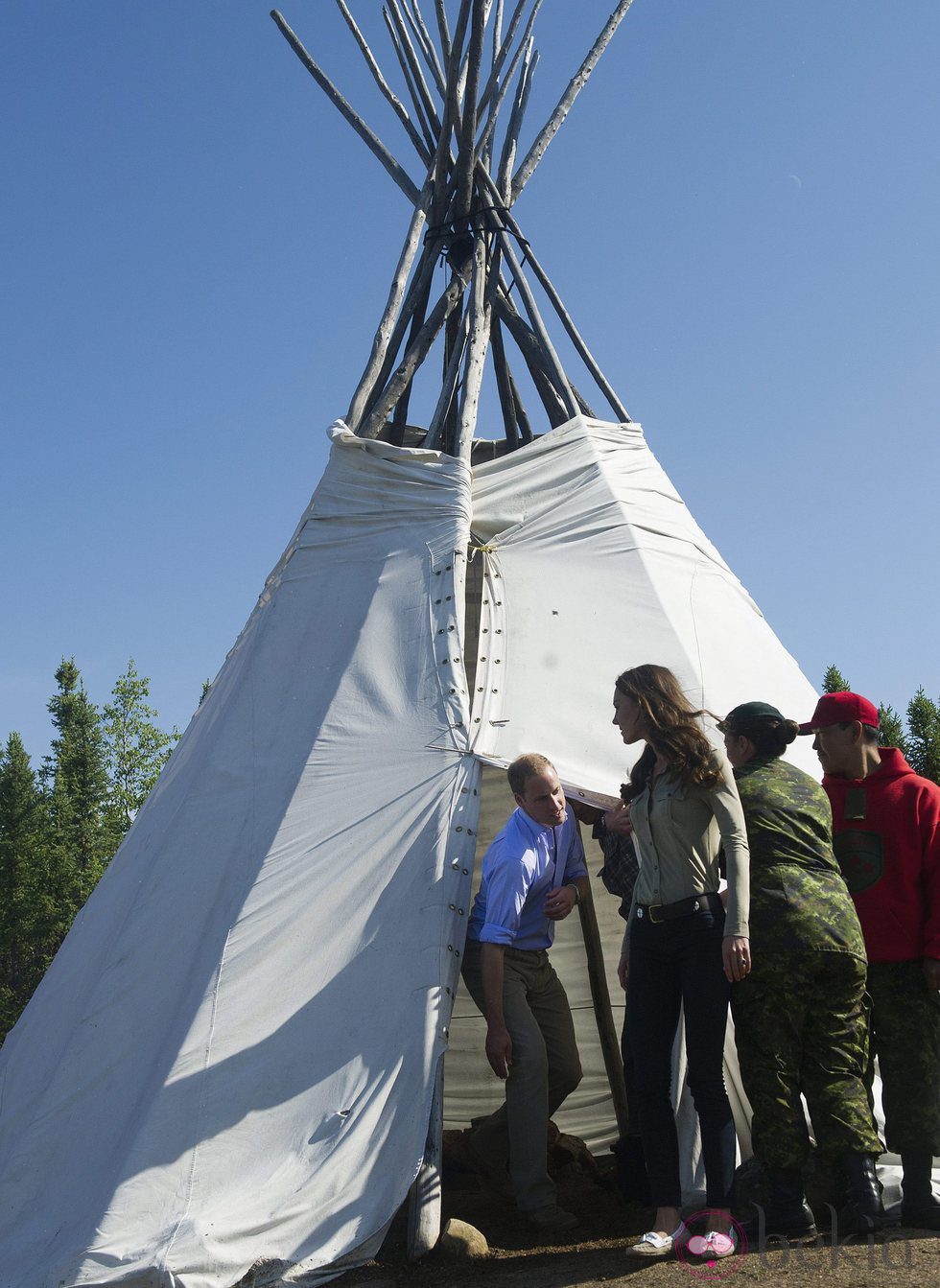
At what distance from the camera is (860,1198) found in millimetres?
3006

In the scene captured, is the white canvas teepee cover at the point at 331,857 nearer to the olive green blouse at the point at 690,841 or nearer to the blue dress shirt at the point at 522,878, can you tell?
the blue dress shirt at the point at 522,878

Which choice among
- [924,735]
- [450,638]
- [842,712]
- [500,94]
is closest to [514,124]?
[500,94]

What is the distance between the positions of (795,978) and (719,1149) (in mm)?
487

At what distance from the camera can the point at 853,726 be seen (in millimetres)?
3498

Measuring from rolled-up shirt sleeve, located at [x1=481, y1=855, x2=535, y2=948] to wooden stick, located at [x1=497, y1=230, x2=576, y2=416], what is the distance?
113 inches

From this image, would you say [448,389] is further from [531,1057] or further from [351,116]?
[531,1057]

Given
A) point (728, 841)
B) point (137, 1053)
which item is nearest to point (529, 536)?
point (728, 841)

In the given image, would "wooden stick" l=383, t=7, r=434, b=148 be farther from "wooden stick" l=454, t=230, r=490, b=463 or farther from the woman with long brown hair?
the woman with long brown hair

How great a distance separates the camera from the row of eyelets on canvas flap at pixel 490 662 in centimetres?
409

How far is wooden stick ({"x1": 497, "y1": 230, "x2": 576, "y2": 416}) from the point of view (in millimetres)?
5863

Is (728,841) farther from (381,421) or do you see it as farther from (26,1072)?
(381,421)

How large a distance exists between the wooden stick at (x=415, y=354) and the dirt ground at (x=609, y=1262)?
11.3 ft

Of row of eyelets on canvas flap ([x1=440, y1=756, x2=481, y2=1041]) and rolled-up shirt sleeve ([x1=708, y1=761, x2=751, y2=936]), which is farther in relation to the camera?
row of eyelets on canvas flap ([x1=440, y1=756, x2=481, y2=1041])

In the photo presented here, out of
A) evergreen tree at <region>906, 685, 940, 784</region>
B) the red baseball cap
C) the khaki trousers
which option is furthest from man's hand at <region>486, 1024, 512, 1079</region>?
evergreen tree at <region>906, 685, 940, 784</region>
